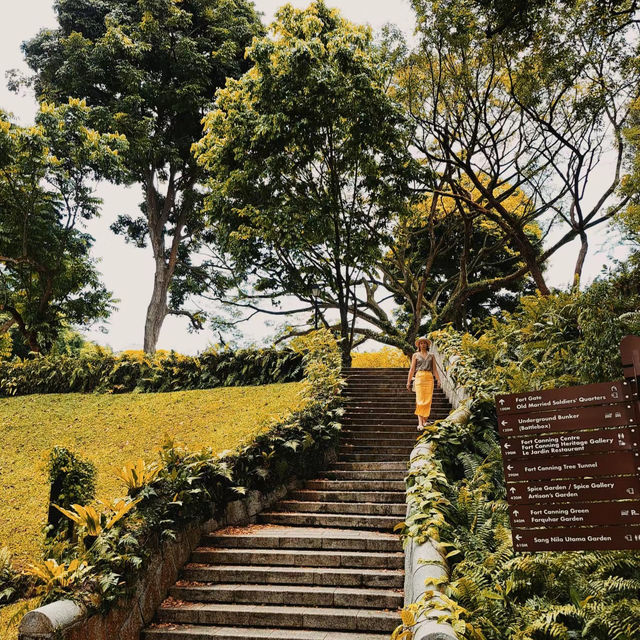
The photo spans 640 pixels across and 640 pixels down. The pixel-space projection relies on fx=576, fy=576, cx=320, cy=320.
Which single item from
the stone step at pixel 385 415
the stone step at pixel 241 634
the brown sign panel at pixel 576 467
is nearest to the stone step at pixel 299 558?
the stone step at pixel 241 634

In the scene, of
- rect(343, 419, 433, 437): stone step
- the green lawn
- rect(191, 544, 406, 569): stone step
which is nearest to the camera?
rect(191, 544, 406, 569): stone step

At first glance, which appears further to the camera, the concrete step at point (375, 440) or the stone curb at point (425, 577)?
the concrete step at point (375, 440)

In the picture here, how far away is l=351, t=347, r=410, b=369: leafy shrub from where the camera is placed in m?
23.0

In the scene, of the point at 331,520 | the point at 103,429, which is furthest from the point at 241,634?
the point at 103,429

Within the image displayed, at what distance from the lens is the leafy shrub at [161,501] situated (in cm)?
555

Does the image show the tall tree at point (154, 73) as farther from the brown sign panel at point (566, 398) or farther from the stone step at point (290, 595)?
the brown sign panel at point (566, 398)

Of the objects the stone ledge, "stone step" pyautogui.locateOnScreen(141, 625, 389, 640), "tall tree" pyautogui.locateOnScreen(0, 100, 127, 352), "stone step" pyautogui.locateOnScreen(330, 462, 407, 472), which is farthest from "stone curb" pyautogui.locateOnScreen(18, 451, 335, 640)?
"tall tree" pyautogui.locateOnScreen(0, 100, 127, 352)

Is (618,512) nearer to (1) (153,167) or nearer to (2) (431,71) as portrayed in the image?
(2) (431,71)

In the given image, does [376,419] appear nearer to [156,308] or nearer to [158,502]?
[158,502]

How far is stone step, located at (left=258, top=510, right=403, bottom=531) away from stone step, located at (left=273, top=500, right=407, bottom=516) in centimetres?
7

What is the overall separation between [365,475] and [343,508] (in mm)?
1291

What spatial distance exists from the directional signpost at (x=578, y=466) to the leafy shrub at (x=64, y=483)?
589 centimetres

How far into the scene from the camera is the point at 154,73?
2261 centimetres

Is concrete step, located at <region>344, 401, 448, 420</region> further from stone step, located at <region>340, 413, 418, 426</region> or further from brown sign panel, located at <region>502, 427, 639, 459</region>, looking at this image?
brown sign panel, located at <region>502, 427, 639, 459</region>
